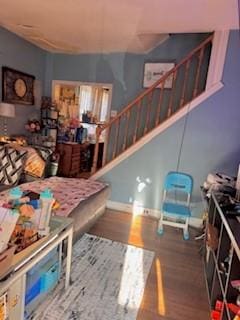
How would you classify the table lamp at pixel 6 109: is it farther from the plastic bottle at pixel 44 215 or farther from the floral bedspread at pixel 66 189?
the plastic bottle at pixel 44 215

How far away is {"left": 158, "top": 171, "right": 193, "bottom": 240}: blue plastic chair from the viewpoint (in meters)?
2.90

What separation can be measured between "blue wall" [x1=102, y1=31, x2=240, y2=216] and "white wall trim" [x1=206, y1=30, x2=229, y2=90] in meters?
0.06

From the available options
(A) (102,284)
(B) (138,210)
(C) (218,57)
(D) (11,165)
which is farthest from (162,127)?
(A) (102,284)

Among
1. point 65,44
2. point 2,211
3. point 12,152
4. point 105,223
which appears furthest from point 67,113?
point 2,211

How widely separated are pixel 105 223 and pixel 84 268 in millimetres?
995

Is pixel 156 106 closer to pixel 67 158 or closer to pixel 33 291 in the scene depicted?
pixel 67 158

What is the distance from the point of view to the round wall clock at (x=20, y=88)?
4055mm

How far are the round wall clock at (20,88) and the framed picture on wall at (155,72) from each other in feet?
6.88

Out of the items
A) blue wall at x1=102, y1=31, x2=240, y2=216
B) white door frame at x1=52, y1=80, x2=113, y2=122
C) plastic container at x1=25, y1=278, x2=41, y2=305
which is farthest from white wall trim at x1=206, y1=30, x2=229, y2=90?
plastic container at x1=25, y1=278, x2=41, y2=305

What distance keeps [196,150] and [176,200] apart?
0.75m

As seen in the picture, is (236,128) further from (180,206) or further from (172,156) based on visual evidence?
(180,206)

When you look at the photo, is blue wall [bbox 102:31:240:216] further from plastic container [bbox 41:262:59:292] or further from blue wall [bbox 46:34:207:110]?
plastic container [bbox 41:262:59:292]

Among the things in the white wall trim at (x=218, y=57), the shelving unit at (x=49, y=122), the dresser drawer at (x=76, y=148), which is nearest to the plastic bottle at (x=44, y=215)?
the white wall trim at (x=218, y=57)

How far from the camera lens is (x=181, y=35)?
392cm
